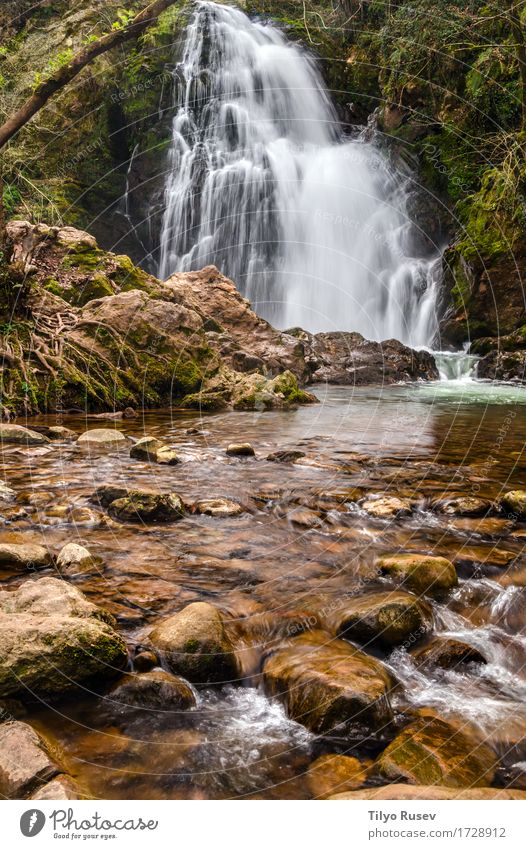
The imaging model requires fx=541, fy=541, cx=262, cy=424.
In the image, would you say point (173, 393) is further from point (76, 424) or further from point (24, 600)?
point (24, 600)

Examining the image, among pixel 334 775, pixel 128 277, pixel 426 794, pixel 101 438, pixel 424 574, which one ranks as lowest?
pixel 334 775

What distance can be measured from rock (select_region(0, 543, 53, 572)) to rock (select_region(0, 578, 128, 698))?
0.66m

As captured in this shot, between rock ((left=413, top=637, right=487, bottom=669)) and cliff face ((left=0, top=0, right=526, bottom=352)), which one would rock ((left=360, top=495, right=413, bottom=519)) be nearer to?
rock ((left=413, top=637, right=487, bottom=669))

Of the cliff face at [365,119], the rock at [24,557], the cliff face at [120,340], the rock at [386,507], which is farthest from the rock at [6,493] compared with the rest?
the cliff face at [365,119]

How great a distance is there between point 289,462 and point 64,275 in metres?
7.82

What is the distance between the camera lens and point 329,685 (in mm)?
2166

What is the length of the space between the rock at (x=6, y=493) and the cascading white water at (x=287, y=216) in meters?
15.8

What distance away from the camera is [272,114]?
23109mm

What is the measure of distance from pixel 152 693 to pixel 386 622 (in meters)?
1.16

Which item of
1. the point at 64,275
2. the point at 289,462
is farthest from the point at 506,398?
the point at 64,275

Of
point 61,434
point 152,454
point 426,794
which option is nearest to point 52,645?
point 426,794

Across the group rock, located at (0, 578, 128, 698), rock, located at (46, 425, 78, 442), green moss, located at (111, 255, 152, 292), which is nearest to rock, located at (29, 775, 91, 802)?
rock, located at (0, 578, 128, 698)

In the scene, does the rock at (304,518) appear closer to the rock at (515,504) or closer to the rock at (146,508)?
the rock at (146,508)

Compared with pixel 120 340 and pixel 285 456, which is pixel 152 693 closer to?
pixel 285 456
